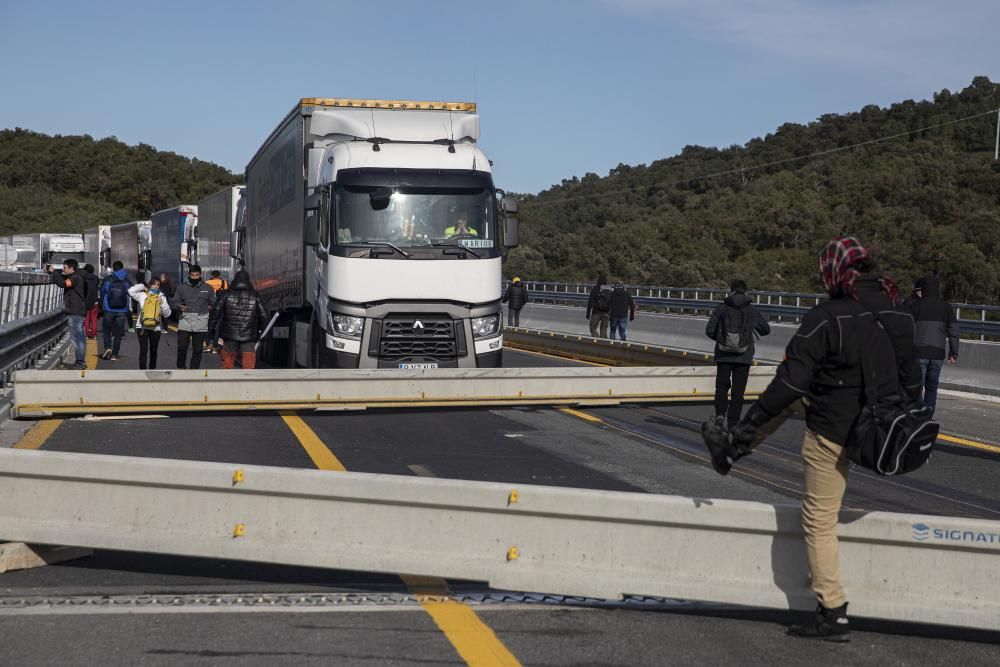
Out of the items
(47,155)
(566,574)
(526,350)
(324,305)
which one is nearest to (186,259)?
(526,350)

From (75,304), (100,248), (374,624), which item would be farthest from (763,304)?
(374,624)

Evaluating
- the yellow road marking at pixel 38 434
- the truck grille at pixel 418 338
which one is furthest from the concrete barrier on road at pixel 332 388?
the truck grille at pixel 418 338

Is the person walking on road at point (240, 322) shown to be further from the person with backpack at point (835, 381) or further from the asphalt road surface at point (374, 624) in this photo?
the person with backpack at point (835, 381)

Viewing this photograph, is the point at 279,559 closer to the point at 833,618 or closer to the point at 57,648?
the point at 57,648

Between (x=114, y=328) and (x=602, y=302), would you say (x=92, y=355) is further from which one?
(x=602, y=302)

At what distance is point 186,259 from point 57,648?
3139 cm

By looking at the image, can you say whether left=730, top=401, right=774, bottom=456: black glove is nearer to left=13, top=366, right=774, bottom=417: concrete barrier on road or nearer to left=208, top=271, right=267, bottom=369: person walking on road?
left=13, top=366, right=774, bottom=417: concrete barrier on road

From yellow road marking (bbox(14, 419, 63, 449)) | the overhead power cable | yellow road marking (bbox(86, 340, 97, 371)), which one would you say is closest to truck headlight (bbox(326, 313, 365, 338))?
yellow road marking (bbox(14, 419, 63, 449))

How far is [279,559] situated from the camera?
646cm

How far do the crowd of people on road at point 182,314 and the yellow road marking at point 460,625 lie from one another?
419 inches

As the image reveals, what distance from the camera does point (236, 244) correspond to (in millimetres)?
27531

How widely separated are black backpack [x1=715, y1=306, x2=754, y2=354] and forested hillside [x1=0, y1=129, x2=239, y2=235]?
4697 inches

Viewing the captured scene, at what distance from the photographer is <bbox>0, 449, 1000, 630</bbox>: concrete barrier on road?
5777 mm

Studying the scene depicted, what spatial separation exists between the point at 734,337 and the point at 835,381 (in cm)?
774
